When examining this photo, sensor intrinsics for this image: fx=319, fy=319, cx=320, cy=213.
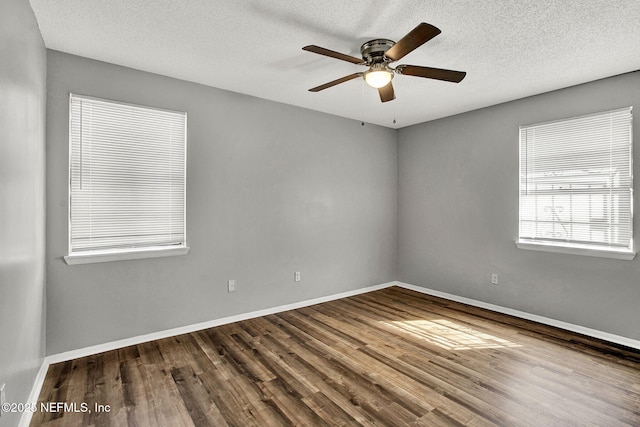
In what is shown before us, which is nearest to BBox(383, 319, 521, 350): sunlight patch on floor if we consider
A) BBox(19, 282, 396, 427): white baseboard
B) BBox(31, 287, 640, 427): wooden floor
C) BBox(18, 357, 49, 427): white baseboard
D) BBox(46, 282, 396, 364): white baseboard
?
BBox(31, 287, 640, 427): wooden floor

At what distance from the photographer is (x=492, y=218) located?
4129 millimetres

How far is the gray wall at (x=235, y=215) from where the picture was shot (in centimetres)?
273

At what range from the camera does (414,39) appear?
190 centimetres

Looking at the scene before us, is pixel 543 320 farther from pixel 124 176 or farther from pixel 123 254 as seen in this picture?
pixel 124 176

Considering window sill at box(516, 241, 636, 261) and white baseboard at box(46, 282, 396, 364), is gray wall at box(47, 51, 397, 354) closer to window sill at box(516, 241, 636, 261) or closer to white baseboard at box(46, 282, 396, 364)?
white baseboard at box(46, 282, 396, 364)

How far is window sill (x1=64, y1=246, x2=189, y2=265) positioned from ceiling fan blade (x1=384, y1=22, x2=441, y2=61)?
2634 mm

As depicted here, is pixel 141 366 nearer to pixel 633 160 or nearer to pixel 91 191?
pixel 91 191

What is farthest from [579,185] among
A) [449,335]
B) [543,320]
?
[449,335]

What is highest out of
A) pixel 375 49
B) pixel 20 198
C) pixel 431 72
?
pixel 375 49

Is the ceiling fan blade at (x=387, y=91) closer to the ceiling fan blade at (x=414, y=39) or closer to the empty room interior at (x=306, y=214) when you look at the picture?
the empty room interior at (x=306, y=214)

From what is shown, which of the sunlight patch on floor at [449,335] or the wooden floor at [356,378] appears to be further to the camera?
the sunlight patch on floor at [449,335]

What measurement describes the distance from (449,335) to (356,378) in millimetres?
1336

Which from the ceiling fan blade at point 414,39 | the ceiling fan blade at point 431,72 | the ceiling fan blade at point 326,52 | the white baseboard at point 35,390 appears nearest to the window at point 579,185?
the ceiling fan blade at point 431,72

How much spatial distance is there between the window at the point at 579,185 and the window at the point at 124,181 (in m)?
3.94
